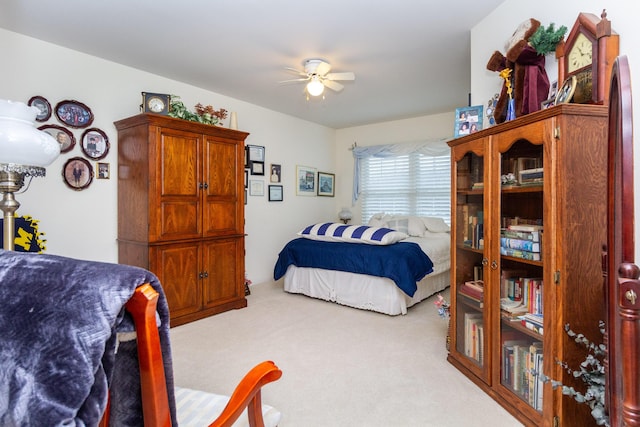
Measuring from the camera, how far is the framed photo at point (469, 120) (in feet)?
7.91

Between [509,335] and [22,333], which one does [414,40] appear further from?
[22,333]

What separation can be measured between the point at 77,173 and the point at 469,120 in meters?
3.35

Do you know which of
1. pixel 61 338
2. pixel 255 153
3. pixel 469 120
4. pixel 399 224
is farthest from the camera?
pixel 399 224

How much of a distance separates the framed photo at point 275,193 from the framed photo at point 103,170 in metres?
2.22

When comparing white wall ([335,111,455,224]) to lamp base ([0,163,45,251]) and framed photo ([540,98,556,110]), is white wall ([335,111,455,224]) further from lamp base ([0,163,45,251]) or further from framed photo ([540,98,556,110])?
lamp base ([0,163,45,251])

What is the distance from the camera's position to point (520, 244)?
1844mm

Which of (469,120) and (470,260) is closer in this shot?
(470,260)

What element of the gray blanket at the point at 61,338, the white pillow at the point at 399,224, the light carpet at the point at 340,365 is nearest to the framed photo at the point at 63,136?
the light carpet at the point at 340,365

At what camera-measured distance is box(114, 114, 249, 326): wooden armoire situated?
310 centimetres

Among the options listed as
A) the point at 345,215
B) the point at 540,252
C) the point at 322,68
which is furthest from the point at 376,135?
the point at 540,252

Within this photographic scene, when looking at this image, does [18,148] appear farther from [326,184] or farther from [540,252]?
[326,184]

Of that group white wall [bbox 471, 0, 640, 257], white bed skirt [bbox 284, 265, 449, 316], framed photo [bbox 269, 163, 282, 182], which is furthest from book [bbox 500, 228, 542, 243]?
framed photo [bbox 269, 163, 282, 182]

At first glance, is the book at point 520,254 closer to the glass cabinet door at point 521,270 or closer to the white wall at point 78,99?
the glass cabinet door at point 521,270

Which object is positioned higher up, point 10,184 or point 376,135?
point 376,135
